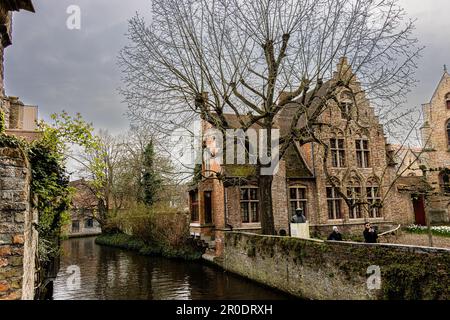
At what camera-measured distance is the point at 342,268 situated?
863cm

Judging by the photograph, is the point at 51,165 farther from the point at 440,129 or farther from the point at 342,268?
the point at 440,129

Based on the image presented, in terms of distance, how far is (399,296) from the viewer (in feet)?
23.2

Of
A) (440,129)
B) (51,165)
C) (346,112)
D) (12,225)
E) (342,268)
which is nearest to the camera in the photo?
(12,225)

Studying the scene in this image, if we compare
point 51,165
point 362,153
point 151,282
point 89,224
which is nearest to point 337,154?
point 362,153

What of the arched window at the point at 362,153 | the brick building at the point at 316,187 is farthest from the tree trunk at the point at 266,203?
the arched window at the point at 362,153

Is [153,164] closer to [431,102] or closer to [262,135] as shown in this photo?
[262,135]

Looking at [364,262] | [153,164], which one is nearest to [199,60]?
[364,262]

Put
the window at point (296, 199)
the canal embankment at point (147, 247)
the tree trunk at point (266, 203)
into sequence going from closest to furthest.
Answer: the tree trunk at point (266, 203) < the window at point (296, 199) < the canal embankment at point (147, 247)

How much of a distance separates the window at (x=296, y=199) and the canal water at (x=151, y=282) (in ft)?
18.5

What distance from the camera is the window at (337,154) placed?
2009 centimetres

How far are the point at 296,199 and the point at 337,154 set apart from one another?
382cm

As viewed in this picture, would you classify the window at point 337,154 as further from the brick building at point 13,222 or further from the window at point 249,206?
the brick building at point 13,222

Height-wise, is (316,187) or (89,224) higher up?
(316,187)

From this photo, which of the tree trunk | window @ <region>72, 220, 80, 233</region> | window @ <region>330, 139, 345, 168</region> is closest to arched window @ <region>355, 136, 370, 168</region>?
window @ <region>330, 139, 345, 168</region>
